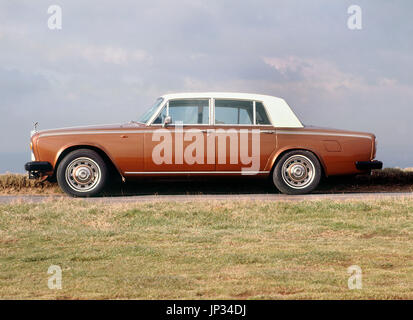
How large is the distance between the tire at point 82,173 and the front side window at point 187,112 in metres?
1.36

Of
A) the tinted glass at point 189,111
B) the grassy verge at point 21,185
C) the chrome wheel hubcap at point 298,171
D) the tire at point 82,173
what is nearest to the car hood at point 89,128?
the tire at point 82,173

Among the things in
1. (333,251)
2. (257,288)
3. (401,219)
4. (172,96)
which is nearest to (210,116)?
Result: (172,96)

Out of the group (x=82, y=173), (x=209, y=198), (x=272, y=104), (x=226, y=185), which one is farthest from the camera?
(x=226, y=185)

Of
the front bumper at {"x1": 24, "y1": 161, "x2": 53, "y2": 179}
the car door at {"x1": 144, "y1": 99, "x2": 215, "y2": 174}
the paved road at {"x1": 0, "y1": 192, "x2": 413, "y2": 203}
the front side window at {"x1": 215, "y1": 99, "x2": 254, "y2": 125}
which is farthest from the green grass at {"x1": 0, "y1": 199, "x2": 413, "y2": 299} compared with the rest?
the front side window at {"x1": 215, "y1": 99, "x2": 254, "y2": 125}

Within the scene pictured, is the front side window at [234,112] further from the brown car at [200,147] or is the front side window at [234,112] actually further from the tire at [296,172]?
the tire at [296,172]

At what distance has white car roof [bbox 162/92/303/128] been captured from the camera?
11172 millimetres

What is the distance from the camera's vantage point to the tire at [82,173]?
423 inches

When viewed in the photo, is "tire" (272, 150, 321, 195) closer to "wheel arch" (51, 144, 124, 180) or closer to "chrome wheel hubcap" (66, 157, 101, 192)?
"wheel arch" (51, 144, 124, 180)

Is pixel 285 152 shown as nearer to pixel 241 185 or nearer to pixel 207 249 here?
pixel 241 185

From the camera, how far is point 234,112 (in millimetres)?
11242

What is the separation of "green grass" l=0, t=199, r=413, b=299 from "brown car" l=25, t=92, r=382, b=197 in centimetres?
97

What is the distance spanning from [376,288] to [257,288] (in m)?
1.15

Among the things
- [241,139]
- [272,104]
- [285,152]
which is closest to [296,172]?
[285,152]

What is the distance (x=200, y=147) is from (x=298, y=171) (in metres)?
1.99
